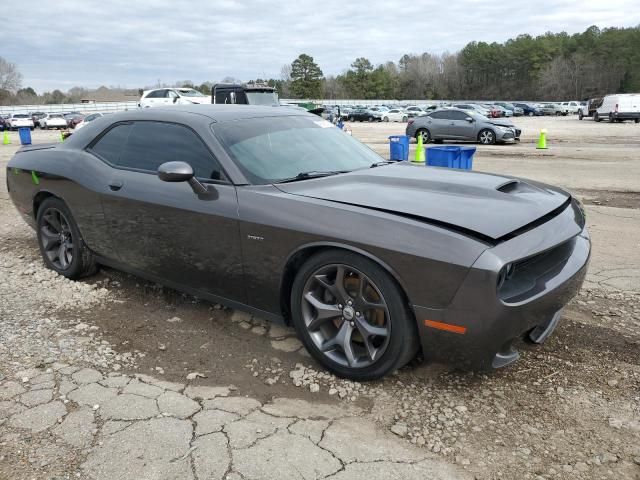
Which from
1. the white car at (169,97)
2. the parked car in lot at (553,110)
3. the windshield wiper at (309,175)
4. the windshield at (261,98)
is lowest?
the parked car in lot at (553,110)

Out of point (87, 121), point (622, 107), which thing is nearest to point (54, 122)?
point (87, 121)

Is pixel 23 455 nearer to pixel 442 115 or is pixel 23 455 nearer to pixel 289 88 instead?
pixel 442 115

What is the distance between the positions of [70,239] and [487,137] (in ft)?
57.1

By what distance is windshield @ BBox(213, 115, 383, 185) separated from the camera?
3.38m

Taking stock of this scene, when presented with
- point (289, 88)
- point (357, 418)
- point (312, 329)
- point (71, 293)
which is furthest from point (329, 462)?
point (289, 88)

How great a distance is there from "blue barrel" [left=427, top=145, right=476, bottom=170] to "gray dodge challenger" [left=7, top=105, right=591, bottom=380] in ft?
14.7

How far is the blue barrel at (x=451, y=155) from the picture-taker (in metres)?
8.30

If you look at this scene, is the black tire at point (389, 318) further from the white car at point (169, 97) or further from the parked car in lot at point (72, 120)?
the parked car in lot at point (72, 120)

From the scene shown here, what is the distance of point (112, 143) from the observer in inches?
165

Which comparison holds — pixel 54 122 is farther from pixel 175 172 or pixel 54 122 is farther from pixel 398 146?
pixel 175 172

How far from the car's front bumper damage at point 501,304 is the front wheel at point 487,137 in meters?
17.5

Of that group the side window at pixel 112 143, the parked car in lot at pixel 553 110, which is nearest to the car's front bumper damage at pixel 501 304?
the side window at pixel 112 143

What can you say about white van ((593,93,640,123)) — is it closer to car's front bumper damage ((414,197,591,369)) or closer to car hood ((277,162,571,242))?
car hood ((277,162,571,242))

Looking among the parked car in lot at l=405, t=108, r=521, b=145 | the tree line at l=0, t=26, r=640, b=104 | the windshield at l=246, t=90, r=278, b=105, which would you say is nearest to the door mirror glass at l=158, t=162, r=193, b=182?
the windshield at l=246, t=90, r=278, b=105
